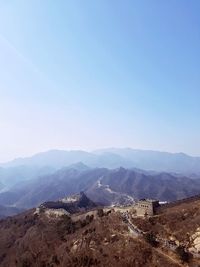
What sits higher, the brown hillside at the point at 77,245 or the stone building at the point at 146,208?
the stone building at the point at 146,208

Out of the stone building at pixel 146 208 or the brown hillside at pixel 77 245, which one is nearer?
the brown hillside at pixel 77 245

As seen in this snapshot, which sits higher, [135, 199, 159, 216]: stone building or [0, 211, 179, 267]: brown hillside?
[135, 199, 159, 216]: stone building

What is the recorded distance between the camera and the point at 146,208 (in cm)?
6881

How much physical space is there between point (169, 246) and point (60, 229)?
119 ft

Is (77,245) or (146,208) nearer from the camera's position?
(77,245)

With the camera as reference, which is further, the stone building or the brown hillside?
the stone building

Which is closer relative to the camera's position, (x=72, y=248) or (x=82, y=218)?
(x=72, y=248)

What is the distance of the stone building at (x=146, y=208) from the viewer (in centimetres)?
6791

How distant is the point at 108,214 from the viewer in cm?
7588

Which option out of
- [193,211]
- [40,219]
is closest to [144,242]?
[193,211]

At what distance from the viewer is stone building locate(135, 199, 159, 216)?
6791cm

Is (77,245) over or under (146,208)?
under

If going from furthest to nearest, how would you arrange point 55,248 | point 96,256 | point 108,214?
1. point 108,214
2. point 55,248
3. point 96,256

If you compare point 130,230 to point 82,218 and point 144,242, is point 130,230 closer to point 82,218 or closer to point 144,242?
point 144,242
